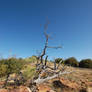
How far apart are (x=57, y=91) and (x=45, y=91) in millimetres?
944

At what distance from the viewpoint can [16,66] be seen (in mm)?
8078

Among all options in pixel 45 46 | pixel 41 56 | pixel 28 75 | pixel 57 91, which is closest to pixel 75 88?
pixel 57 91

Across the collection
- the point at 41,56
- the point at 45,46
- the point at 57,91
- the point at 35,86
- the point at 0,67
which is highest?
the point at 45,46

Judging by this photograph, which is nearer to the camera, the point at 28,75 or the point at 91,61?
the point at 28,75

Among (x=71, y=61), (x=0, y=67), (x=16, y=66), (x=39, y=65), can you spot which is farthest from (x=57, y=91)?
(x=71, y=61)

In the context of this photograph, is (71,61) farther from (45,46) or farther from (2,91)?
(2,91)

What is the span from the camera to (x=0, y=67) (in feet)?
23.1

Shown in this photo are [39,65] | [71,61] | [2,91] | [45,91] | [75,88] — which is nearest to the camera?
[2,91]

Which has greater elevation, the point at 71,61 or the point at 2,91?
the point at 71,61

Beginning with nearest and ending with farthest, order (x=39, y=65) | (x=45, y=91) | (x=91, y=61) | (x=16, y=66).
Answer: (x=45, y=91), (x=39, y=65), (x=16, y=66), (x=91, y=61)

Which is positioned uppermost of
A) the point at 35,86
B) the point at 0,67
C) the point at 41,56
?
the point at 41,56

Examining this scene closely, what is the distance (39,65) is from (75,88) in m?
3.39

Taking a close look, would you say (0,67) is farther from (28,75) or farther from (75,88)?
(75,88)

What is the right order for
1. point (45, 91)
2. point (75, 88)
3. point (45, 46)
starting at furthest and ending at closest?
point (45, 46) < point (75, 88) < point (45, 91)
